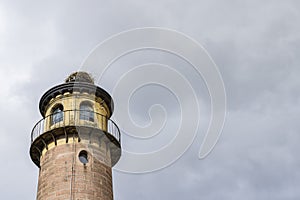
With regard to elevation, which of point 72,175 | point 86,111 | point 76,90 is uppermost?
point 76,90

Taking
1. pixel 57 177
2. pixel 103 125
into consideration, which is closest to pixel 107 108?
pixel 103 125

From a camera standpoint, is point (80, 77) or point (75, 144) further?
point (80, 77)

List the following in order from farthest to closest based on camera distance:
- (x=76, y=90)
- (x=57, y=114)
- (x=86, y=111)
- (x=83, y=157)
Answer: (x=76, y=90), (x=57, y=114), (x=86, y=111), (x=83, y=157)

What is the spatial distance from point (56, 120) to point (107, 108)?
3467 millimetres

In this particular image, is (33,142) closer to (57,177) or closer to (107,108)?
(57,177)

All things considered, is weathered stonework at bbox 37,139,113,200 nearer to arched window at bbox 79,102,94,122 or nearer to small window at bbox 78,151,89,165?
small window at bbox 78,151,89,165

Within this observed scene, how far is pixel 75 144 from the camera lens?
2703cm

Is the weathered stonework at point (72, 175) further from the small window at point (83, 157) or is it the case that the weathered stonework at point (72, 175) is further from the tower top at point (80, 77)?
the tower top at point (80, 77)

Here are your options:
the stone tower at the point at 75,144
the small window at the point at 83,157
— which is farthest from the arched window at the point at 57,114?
the small window at the point at 83,157

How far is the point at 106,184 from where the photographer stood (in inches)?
1054

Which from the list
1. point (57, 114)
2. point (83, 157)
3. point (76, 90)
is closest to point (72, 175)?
point (83, 157)

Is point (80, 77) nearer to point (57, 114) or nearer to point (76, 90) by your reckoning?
point (76, 90)

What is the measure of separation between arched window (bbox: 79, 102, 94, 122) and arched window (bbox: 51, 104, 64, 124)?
1125 millimetres

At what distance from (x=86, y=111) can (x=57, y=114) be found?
1.69 meters
